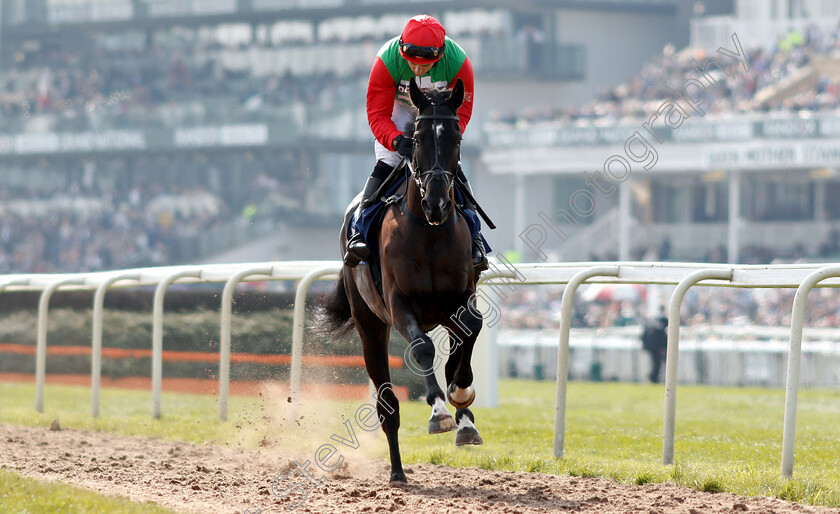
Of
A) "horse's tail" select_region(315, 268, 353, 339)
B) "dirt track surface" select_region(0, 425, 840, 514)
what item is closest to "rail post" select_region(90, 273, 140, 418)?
"dirt track surface" select_region(0, 425, 840, 514)

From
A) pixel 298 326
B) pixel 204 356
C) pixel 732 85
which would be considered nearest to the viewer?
pixel 298 326

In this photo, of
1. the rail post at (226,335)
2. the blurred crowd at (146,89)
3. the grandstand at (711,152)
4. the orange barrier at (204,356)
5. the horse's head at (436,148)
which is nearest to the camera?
the horse's head at (436,148)

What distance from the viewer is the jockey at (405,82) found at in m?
5.55

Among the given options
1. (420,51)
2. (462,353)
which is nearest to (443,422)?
(462,353)

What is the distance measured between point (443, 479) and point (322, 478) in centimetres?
66

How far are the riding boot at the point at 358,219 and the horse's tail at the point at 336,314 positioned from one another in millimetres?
541

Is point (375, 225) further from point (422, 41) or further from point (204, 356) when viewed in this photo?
point (204, 356)

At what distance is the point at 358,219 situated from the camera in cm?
591

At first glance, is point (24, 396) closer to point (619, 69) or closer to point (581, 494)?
point (581, 494)

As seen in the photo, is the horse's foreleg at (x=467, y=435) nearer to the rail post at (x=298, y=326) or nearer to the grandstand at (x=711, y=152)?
Result: the rail post at (x=298, y=326)

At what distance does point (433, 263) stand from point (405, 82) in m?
1.14

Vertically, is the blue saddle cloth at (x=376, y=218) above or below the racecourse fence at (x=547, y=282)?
above

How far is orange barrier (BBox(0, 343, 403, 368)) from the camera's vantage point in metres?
7.90

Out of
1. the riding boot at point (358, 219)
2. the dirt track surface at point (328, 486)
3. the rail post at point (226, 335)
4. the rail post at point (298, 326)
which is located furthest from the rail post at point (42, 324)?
the riding boot at point (358, 219)
